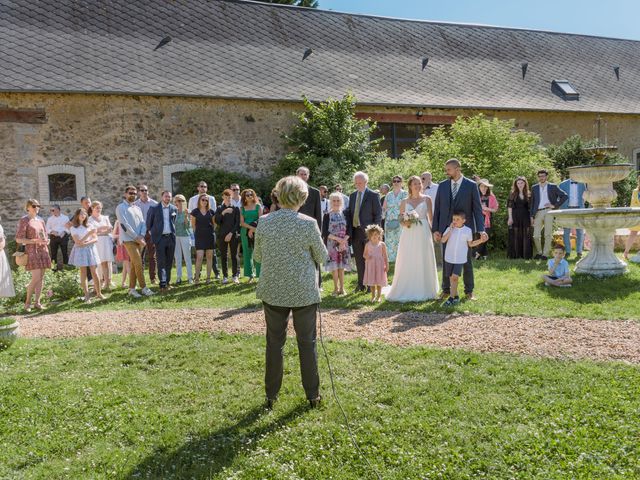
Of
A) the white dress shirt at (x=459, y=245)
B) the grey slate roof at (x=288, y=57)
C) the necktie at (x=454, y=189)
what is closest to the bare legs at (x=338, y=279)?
the white dress shirt at (x=459, y=245)

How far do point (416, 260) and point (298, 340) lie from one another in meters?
3.94

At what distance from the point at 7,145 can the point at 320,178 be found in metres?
8.38

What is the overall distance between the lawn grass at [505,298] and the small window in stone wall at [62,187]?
22.2ft

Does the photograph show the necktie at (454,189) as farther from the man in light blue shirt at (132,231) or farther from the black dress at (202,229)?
the man in light blue shirt at (132,231)

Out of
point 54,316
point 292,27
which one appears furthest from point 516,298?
point 292,27

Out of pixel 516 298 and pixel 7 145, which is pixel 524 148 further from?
pixel 7 145

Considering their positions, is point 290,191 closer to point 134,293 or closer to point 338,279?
point 338,279

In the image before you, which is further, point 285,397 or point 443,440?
point 285,397

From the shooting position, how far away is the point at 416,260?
803cm

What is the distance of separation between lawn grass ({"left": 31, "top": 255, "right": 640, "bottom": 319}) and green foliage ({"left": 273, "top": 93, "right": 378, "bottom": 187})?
6.97 metres

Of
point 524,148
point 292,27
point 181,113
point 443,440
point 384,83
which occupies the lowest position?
point 443,440

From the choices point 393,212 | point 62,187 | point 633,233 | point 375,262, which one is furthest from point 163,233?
point 633,233

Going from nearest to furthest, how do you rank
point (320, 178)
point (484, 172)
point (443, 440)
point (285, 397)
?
1. point (443, 440)
2. point (285, 397)
3. point (484, 172)
4. point (320, 178)

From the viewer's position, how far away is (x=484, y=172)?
45.9 ft
